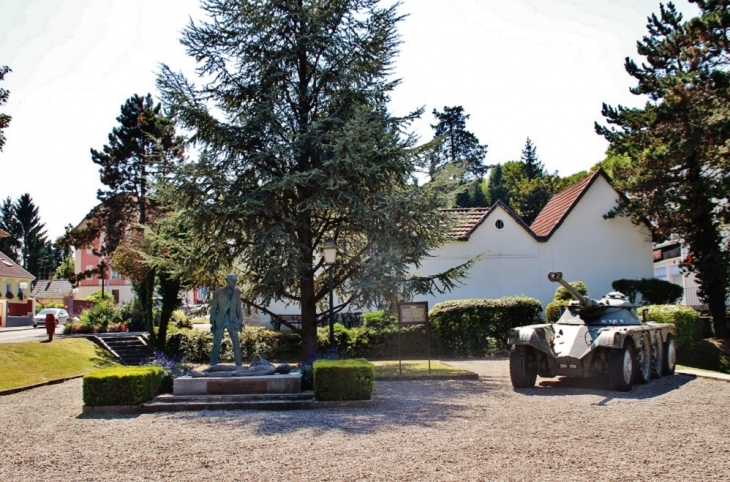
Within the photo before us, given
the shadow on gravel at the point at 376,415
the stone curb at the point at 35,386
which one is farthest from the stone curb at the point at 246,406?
the stone curb at the point at 35,386

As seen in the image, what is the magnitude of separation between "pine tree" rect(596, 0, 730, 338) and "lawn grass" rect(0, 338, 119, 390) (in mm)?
18948

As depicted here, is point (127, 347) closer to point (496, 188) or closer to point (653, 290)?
point (653, 290)

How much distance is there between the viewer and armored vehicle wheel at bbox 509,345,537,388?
11922 mm

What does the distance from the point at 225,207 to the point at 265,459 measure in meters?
9.34

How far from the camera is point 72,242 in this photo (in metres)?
30.2

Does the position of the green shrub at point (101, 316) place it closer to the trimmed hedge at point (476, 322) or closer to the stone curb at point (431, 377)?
the trimmed hedge at point (476, 322)

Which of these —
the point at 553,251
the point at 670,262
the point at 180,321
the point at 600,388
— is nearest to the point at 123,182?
the point at 180,321

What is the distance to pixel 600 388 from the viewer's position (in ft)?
39.3

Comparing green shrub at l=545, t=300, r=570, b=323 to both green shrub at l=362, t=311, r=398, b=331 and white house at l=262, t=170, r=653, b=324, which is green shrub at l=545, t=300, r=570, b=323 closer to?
white house at l=262, t=170, r=653, b=324

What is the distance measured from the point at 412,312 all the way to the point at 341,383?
15.6 feet

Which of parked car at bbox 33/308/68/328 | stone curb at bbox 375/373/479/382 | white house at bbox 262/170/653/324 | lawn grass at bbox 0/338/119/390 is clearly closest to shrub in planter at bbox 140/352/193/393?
lawn grass at bbox 0/338/119/390

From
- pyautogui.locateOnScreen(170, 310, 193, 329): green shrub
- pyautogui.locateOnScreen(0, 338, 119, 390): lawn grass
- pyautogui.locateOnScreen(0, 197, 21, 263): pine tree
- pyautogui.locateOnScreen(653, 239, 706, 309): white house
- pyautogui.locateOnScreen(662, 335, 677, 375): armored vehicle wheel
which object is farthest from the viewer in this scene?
pyautogui.locateOnScreen(0, 197, 21, 263): pine tree

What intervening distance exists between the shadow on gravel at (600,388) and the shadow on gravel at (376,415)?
907mm

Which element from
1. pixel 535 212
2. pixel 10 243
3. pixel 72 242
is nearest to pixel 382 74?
pixel 72 242
